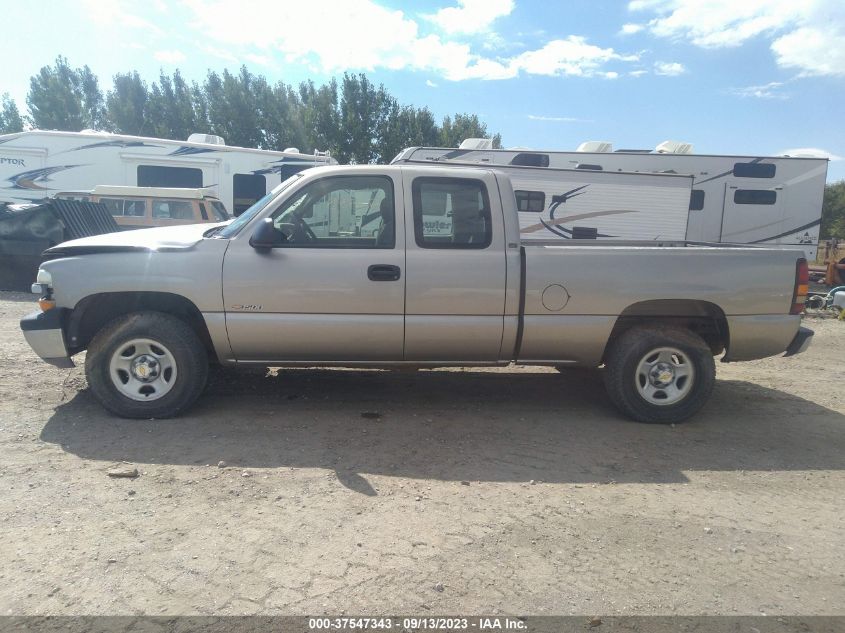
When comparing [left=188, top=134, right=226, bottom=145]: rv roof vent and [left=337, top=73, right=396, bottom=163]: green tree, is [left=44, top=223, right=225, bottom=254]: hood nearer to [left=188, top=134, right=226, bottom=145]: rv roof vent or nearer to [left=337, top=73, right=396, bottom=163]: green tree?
[left=188, top=134, right=226, bottom=145]: rv roof vent

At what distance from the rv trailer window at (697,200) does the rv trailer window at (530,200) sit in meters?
4.38

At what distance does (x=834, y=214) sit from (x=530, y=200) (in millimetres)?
40020

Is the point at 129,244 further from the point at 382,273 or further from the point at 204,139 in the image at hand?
the point at 204,139

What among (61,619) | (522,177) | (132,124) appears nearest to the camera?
(61,619)

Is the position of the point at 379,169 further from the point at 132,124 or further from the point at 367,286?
the point at 132,124

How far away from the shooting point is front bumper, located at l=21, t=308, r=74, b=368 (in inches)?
180

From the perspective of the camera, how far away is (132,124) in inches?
1399

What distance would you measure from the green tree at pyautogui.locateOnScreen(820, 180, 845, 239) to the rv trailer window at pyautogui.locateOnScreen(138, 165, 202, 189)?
4145cm

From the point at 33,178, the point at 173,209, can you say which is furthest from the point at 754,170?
the point at 33,178

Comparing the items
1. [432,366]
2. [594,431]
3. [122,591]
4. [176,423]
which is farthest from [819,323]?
[122,591]

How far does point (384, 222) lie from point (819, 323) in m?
9.73

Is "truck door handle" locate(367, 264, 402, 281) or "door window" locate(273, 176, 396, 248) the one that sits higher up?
"door window" locate(273, 176, 396, 248)

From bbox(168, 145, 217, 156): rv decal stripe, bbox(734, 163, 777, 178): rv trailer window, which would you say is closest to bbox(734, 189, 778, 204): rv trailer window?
bbox(734, 163, 777, 178): rv trailer window

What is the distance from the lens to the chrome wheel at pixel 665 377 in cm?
499
